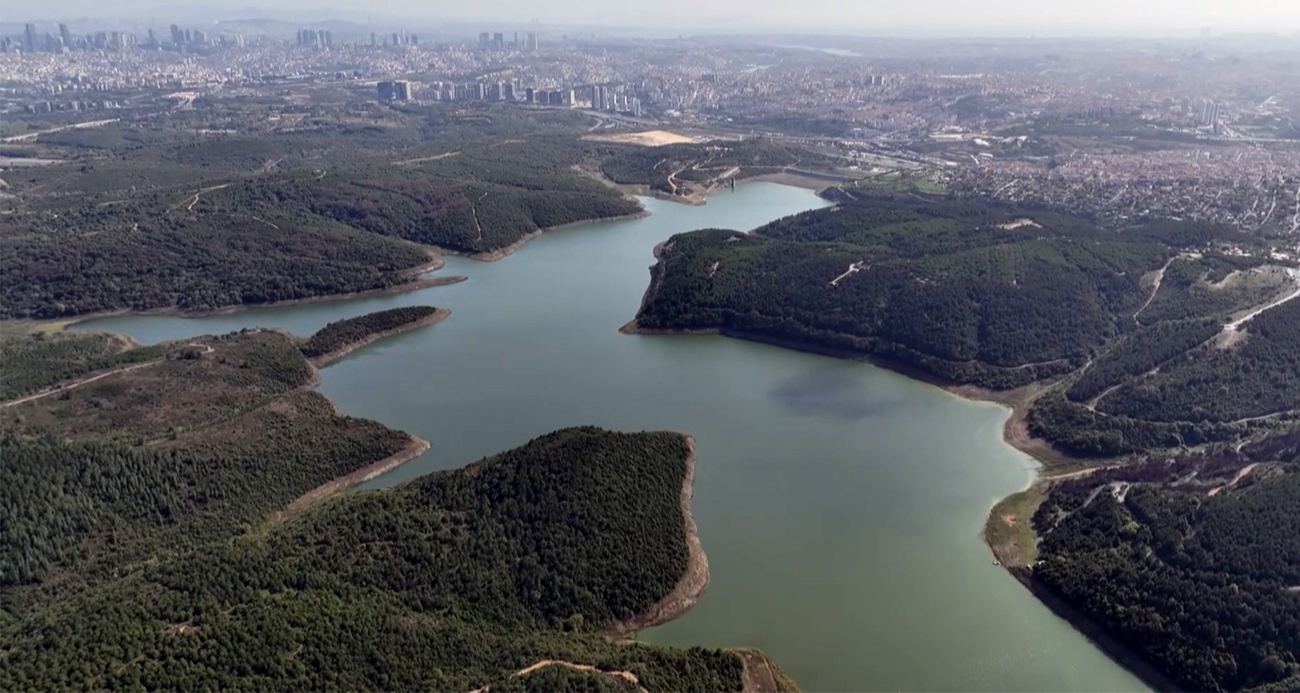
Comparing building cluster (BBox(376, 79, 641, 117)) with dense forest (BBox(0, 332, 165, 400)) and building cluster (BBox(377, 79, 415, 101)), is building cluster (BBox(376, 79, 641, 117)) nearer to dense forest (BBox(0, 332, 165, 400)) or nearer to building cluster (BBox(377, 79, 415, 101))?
building cluster (BBox(377, 79, 415, 101))

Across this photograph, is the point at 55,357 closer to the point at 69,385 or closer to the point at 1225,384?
the point at 69,385

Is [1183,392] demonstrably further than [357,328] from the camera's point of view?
No

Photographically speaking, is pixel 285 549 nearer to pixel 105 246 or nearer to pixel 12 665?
pixel 12 665

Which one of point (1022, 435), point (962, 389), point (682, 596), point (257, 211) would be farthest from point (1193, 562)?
point (257, 211)

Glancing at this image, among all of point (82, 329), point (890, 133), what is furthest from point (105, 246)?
point (890, 133)

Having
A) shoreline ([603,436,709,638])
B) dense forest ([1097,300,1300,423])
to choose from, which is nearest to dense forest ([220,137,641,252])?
shoreline ([603,436,709,638])

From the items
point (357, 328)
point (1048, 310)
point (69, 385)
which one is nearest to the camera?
point (69, 385)
